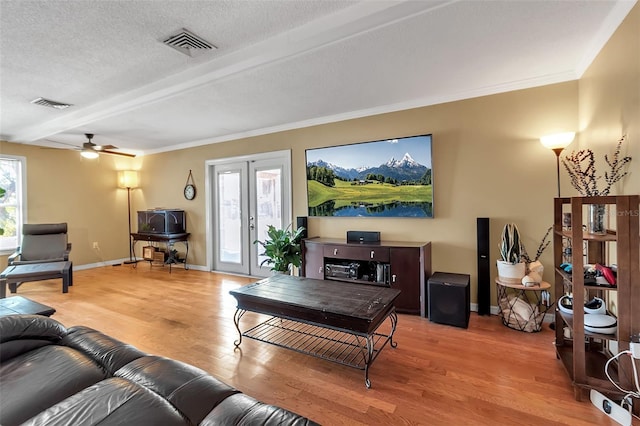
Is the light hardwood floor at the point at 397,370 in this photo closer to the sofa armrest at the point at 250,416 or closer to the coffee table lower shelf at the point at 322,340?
the coffee table lower shelf at the point at 322,340

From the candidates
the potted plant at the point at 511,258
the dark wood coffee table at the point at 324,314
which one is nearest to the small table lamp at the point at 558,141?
the potted plant at the point at 511,258

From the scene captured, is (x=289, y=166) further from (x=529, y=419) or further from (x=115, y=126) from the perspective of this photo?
(x=529, y=419)

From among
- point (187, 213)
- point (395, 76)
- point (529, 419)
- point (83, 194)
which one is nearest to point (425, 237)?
point (395, 76)

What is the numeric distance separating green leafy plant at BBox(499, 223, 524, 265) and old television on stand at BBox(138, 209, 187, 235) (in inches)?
210

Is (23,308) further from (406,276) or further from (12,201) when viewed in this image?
(12,201)

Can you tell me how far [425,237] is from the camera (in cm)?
354

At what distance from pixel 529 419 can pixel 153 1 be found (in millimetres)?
3350

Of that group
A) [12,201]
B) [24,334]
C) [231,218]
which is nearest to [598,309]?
[24,334]

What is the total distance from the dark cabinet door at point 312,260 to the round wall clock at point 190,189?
9.71ft

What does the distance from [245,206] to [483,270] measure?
12.2 ft

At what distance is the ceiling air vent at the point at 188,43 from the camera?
221cm

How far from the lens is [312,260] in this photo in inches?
150

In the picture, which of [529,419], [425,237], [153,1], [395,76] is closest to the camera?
[529,419]

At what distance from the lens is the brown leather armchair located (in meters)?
4.67
